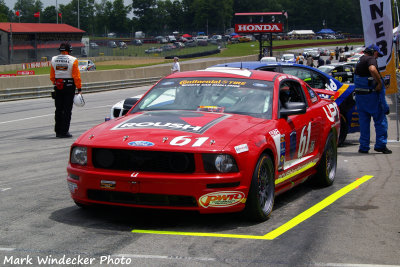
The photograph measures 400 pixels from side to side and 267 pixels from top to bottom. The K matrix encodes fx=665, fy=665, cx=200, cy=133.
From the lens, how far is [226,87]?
7.17 m

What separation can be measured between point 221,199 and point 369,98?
624 centimetres

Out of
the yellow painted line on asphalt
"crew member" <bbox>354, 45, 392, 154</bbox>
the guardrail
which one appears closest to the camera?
the yellow painted line on asphalt

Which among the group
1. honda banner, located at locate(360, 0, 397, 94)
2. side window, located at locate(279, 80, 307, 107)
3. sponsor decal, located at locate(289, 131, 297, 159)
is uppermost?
honda banner, located at locate(360, 0, 397, 94)

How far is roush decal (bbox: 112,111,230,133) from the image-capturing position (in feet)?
20.1

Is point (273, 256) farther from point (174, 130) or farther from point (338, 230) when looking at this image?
point (174, 130)

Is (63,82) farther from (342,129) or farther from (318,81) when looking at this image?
(342,129)

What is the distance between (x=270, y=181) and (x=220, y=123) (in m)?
0.74

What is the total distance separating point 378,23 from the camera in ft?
41.7

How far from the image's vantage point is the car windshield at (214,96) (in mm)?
6926

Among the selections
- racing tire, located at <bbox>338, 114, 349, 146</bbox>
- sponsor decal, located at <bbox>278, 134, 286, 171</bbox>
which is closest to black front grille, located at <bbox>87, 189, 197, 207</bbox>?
sponsor decal, located at <bbox>278, 134, 286, 171</bbox>

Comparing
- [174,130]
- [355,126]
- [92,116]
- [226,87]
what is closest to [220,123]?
[174,130]

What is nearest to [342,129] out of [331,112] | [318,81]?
[318,81]

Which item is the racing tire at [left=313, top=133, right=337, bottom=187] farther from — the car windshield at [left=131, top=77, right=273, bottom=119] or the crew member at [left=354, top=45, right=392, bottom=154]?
the crew member at [left=354, top=45, right=392, bottom=154]

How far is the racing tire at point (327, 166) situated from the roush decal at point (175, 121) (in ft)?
6.48
